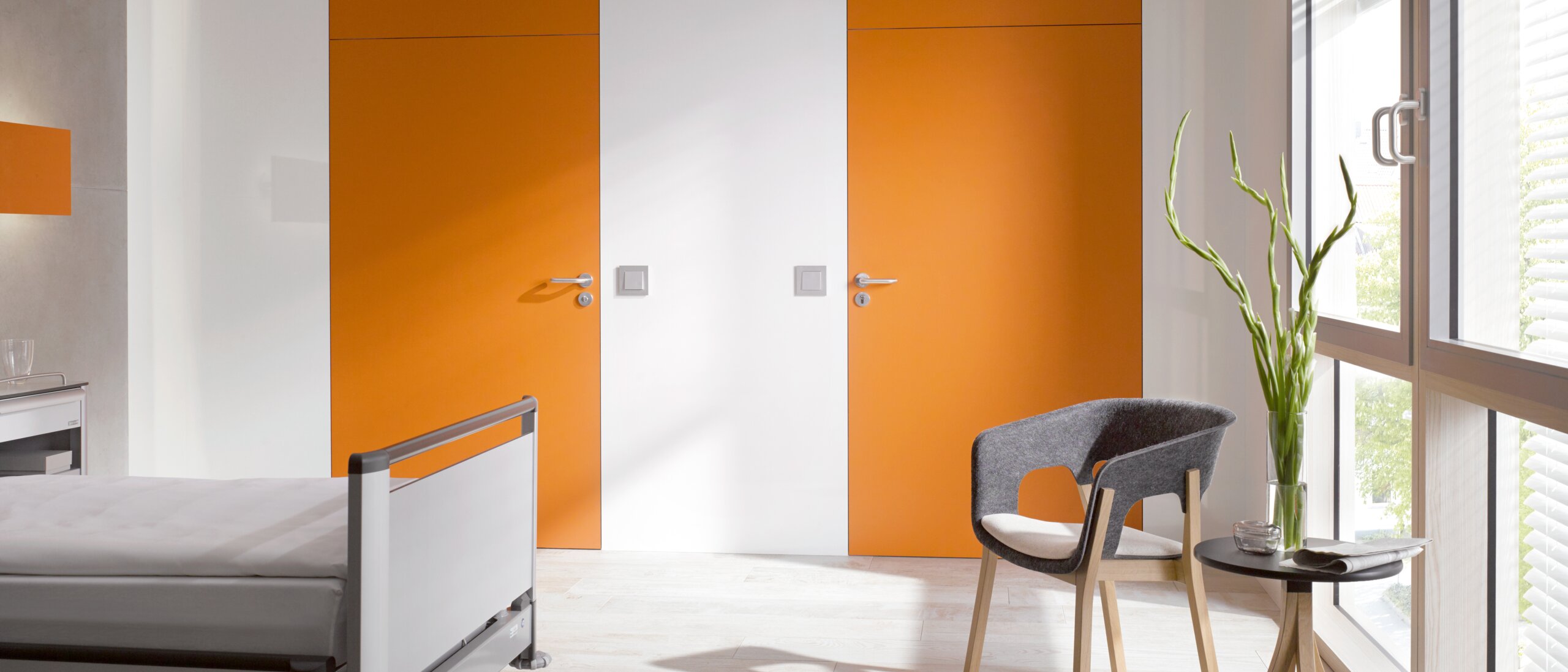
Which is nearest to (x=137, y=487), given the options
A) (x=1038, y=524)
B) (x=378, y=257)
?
(x=378, y=257)

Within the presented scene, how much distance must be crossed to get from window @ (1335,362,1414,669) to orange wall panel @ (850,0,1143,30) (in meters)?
1.47

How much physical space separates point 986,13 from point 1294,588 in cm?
240

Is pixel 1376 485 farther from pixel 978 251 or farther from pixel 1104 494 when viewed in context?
pixel 978 251

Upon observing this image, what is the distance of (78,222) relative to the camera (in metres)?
Answer: 3.66

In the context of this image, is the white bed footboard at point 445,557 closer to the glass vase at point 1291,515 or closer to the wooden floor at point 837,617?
the wooden floor at point 837,617

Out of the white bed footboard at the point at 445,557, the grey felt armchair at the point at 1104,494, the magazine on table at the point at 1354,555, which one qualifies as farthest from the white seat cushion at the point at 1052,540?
the white bed footboard at the point at 445,557

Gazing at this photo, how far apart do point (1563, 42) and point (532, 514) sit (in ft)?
7.47

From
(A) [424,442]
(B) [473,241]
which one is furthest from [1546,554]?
(B) [473,241]

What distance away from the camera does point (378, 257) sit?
394cm

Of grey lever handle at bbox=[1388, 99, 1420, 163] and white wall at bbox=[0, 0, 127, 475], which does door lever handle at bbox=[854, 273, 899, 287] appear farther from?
white wall at bbox=[0, 0, 127, 475]

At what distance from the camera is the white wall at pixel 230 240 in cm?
392

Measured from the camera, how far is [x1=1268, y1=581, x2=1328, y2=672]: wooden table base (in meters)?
1.81

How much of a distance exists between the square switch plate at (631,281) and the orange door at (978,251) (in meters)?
0.75

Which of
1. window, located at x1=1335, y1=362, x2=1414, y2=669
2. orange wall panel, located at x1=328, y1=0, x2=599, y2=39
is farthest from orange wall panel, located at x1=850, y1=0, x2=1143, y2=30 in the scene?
window, located at x1=1335, y1=362, x2=1414, y2=669
